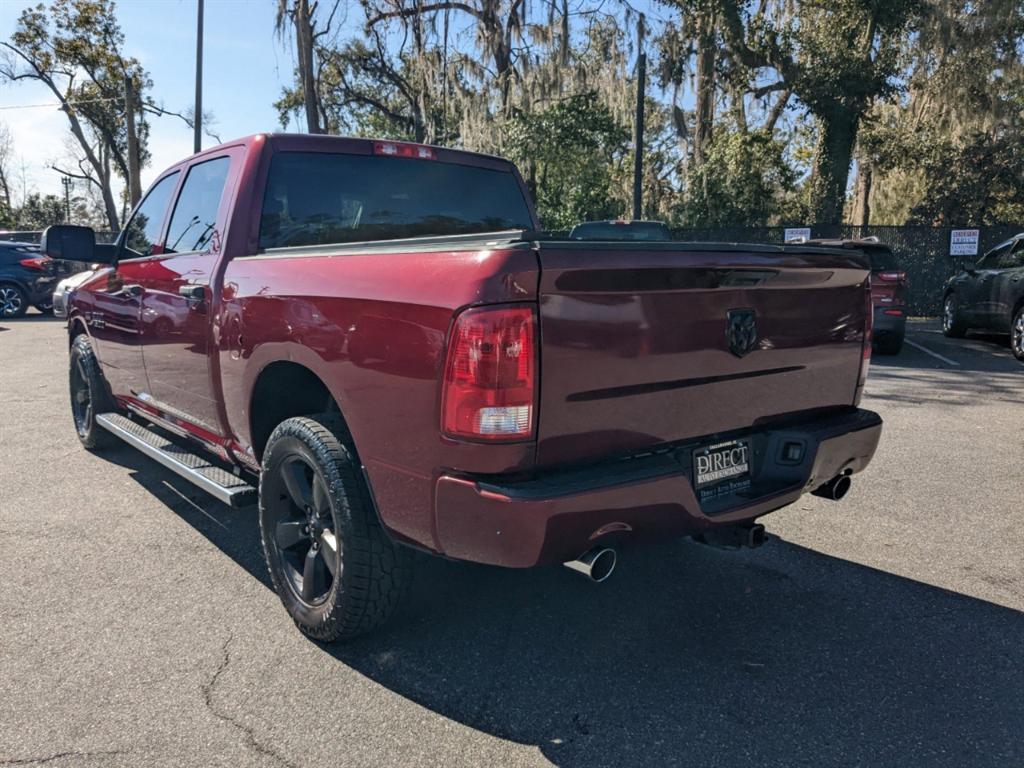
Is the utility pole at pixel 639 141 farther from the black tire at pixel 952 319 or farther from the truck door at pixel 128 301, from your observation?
the truck door at pixel 128 301

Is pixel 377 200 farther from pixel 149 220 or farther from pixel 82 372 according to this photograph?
pixel 82 372

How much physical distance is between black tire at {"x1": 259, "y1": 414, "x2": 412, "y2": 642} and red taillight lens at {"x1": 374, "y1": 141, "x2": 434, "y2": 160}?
168 cm

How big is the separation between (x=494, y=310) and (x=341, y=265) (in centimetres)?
83

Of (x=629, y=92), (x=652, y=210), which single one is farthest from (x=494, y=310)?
(x=652, y=210)

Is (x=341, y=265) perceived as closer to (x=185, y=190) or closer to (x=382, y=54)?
(x=185, y=190)

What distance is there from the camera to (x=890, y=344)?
11.6 m

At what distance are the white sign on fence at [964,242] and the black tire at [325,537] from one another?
17.6 m

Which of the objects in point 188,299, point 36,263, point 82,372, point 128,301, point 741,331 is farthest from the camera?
point 36,263

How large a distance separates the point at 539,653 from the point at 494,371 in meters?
1.34

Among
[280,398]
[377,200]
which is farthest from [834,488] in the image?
[377,200]

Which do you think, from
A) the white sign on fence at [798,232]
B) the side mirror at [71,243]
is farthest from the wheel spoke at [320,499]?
the white sign on fence at [798,232]

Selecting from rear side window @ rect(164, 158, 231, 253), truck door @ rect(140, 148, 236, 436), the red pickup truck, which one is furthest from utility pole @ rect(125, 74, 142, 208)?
the red pickup truck

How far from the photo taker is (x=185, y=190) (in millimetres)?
4574

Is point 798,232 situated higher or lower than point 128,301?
higher
